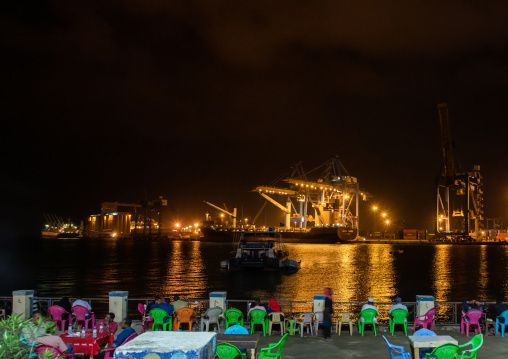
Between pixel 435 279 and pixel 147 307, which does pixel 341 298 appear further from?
pixel 147 307

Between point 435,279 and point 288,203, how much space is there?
9558 centimetres

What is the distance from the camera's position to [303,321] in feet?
35.0

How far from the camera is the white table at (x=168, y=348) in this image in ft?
12.5

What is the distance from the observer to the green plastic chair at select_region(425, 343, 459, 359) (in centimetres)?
702

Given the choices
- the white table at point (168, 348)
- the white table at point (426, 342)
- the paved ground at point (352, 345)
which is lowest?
the paved ground at point (352, 345)

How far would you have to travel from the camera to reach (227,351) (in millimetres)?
7164

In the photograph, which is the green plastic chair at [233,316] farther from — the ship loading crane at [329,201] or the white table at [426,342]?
the ship loading crane at [329,201]

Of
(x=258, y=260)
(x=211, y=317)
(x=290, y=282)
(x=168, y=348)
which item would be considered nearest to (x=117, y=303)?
(x=211, y=317)

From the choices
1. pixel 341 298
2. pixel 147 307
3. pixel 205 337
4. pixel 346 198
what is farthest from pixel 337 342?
pixel 346 198

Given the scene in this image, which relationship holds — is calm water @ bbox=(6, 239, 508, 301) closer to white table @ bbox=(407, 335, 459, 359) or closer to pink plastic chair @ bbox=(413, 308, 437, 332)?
pink plastic chair @ bbox=(413, 308, 437, 332)

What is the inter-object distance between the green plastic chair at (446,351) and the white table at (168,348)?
4292mm

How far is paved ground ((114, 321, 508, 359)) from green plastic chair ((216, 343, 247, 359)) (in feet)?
5.87

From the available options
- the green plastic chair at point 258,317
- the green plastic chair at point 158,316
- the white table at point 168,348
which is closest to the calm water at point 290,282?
the green plastic chair at point 258,317

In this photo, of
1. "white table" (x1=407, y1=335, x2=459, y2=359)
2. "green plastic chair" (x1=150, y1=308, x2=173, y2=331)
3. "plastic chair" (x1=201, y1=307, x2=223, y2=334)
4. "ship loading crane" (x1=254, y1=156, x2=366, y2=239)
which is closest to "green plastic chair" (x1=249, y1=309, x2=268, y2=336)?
"plastic chair" (x1=201, y1=307, x2=223, y2=334)
